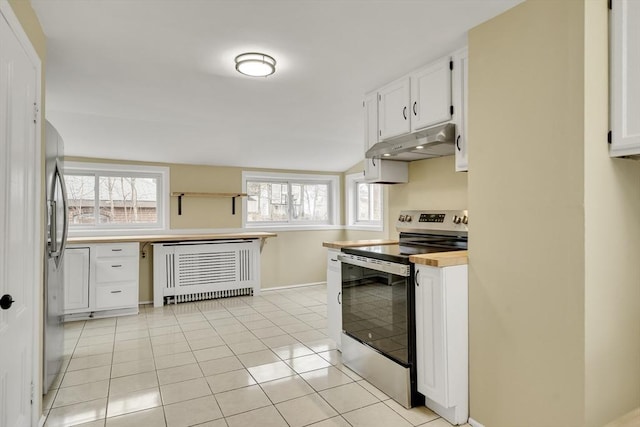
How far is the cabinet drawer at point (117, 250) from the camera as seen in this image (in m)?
4.25

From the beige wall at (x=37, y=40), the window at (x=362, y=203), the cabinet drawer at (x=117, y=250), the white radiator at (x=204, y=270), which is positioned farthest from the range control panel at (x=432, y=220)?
the cabinet drawer at (x=117, y=250)

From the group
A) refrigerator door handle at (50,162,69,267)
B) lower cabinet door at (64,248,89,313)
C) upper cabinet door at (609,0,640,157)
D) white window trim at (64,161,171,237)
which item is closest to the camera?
upper cabinet door at (609,0,640,157)

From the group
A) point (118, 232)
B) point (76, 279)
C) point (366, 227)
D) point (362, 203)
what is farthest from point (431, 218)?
point (118, 232)

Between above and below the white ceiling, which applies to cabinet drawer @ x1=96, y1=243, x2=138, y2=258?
below

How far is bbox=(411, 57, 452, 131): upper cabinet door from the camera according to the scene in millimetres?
2385

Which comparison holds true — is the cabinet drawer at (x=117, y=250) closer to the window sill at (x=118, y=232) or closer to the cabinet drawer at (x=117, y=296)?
the cabinet drawer at (x=117, y=296)

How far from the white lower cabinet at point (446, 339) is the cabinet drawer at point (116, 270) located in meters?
3.63

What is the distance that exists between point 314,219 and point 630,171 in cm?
477

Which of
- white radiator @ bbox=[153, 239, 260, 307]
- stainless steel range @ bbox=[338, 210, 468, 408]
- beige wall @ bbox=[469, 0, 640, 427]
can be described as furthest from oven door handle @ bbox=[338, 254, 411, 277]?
white radiator @ bbox=[153, 239, 260, 307]

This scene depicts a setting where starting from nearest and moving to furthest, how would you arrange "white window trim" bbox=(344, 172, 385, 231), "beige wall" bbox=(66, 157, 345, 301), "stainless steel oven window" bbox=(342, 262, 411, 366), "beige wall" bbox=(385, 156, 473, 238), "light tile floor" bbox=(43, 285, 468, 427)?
"light tile floor" bbox=(43, 285, 468, 427), "stainless steel oven window" bbox=(342, 262, 411, 366), "beige wall" bbox=(385, 156, 473, 238), "beige wall" bbox=(66, 157, 345, 301), "white window trim" bbox=(344, 172, 385, 231)

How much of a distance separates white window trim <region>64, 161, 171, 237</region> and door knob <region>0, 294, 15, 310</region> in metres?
3.64

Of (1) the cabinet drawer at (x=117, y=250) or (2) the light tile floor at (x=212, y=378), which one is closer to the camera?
(2) the light tile floor at (x=212, y=378)

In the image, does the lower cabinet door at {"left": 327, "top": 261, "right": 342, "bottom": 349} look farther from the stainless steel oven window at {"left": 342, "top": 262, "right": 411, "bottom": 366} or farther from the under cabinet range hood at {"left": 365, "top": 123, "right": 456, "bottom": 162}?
the under cabinet range hood at {"left": 365, "top": 123, "right": 456, "bottom": 162}

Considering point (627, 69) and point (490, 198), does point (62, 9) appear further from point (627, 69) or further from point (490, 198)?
point (627, 69)
